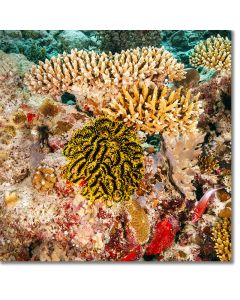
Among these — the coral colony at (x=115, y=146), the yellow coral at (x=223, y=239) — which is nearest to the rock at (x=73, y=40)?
the coral colony at (x=115, y=146)

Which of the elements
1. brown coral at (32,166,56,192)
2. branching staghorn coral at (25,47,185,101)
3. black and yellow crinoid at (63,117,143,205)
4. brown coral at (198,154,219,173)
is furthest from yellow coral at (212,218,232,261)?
brown coral at (32,166,56,192)

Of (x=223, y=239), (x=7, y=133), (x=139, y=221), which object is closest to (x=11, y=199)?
(x=7, y=133)

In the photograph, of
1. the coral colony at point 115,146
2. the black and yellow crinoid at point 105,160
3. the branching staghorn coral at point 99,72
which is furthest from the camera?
the branching staghorn coral at point 99,72

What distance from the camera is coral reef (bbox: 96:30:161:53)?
3844 mm

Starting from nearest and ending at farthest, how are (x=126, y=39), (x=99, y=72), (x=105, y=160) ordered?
1. (x=105, y=160)
2. (x=99, y=72)
3. (x=126, y=39)

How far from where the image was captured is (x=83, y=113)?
3764 mm

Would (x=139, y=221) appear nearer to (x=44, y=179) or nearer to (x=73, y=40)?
(x=44, y=179)

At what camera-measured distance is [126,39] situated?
12.8 feet

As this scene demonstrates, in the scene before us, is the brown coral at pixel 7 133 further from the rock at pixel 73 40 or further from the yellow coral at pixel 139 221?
the yellow coral at pixel 139 221

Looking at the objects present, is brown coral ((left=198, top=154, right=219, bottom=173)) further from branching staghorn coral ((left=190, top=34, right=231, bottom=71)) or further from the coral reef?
the coral reef

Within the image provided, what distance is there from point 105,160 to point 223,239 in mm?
1541

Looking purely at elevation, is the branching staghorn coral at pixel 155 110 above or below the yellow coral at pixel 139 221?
above

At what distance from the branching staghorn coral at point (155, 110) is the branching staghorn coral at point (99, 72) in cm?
21

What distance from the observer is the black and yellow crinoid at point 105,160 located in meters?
3.25
